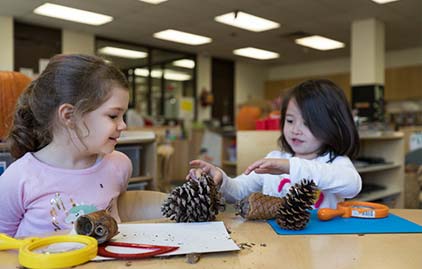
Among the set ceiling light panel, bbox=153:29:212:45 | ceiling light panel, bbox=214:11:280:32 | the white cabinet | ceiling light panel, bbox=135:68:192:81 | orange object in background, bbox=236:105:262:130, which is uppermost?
ceiling light panel, bbox=214:11:280:32

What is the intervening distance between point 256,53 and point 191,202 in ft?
18.2

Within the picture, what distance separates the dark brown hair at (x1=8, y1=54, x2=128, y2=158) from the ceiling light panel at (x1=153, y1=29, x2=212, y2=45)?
388cm

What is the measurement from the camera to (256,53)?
5.95 metres

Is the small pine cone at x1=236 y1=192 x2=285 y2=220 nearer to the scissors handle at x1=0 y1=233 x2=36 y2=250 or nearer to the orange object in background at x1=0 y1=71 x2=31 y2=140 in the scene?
the scissors handle at x1=0 y1=233 x2=36 y2=250

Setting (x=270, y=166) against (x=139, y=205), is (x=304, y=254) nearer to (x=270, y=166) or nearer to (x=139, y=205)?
(x=270, y=166)

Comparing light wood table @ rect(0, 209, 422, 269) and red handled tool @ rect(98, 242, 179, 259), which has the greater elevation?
red handled tool @ rect(98, 242, 179, 259)

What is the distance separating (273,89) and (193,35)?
2.74m

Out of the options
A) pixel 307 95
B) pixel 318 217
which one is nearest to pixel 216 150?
pixel 307 95

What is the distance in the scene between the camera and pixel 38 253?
45cm

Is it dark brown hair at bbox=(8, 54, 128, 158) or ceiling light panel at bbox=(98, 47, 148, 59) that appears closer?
dark brown hair at bbox=(8, 54, 128, 158)

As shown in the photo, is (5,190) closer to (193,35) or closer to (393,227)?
(393,227)

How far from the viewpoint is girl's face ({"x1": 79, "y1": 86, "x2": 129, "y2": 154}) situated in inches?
29.3

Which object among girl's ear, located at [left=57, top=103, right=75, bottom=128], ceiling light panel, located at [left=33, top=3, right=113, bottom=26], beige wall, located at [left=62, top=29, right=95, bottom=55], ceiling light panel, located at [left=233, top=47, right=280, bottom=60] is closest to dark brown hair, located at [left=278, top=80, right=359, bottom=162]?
girl's ear, located at [left=57, top=103, right=75, bottom=128]

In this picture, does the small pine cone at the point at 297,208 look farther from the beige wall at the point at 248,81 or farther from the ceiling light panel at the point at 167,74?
the beige wall at the point at 248,81
